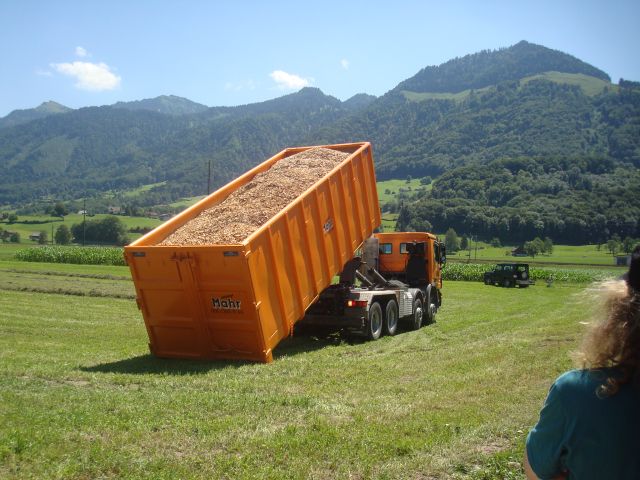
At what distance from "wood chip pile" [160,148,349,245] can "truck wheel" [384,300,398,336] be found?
145 inches

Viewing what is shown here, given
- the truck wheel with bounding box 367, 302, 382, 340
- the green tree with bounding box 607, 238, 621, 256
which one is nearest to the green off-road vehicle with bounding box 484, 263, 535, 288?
the truck wheel with bounding box 367, 302, 382, 340

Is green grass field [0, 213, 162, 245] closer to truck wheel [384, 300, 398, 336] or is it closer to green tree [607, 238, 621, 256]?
green tree [607, 238, 621, 256]

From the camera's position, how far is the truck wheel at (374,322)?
13.5m

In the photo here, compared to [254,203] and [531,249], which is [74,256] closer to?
[254,203]

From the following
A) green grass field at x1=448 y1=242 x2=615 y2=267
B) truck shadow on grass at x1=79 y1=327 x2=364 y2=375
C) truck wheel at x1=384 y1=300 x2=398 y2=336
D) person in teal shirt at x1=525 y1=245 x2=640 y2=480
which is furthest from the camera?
green grass field at x1=448 y1=242 x2=615 y2=267

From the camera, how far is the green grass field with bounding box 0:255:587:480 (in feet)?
16.8

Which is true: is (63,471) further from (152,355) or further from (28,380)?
(152,355)

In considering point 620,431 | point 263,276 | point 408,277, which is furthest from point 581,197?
point 620,431

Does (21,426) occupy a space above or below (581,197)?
above

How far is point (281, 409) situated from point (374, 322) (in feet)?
23.7

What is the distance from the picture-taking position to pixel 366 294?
1343 cm

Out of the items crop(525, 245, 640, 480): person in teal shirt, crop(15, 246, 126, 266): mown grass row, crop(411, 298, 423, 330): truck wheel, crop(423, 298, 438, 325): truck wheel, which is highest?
crop(525, 245, 640, 480): person in teal shirt

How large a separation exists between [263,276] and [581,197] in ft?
343

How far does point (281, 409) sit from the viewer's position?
22.6 ft
